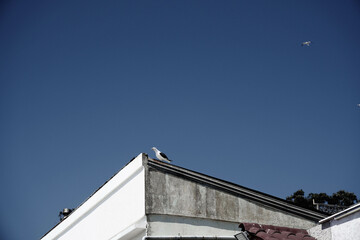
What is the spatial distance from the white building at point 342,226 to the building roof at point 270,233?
485 mm

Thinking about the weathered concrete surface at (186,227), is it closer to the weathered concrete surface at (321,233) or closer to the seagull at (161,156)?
the weathered concrete surface at (321,233)

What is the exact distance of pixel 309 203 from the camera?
50219 millimetres

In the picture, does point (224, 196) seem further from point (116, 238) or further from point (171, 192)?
point (116, 238)

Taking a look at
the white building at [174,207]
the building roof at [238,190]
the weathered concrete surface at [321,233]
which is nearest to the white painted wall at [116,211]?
the white building at [174,207]

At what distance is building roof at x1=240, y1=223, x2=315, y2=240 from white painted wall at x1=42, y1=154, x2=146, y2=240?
2375 mm

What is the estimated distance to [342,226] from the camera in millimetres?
9953

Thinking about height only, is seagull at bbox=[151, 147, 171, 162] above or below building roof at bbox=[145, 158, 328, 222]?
above

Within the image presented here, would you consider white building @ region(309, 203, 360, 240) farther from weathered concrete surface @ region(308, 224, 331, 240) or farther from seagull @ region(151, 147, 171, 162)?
seagull @ region(151, 147, 171, 162)

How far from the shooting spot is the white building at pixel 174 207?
11438 millimetres

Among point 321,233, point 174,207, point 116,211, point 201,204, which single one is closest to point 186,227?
A: point 174,207

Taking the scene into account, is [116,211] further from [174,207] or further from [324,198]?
[324,198]

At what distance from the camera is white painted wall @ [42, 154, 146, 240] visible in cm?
1155

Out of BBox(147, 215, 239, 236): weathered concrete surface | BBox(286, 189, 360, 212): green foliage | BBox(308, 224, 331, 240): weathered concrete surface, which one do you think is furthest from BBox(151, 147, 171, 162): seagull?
BBox(286, 189, 360, 212): green foliage

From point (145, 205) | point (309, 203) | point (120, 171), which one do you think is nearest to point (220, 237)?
point (145, 205)
